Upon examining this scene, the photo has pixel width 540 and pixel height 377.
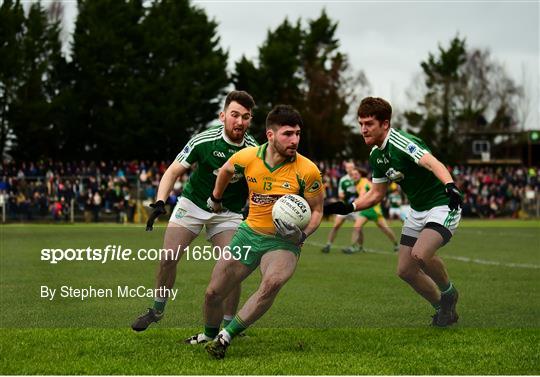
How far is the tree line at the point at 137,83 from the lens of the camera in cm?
5234

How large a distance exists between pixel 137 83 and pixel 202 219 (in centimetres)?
4760

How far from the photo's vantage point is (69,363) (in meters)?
6.91

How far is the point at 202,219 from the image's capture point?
8.80m

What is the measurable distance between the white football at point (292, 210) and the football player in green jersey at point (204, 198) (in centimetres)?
107

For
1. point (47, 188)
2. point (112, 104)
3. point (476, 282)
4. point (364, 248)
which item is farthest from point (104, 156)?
point (476, 282)

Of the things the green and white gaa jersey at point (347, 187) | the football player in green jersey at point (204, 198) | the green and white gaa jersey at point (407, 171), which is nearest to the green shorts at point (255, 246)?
the football player in green jersey at point (204, 198)

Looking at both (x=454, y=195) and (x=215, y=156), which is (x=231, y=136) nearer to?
(x=215, y=156)

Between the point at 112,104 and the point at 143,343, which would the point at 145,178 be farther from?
the point at 143,343

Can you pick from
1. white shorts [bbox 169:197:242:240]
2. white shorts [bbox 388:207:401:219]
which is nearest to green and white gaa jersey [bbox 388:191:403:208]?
white shorts [bbox 388:207:401:219]

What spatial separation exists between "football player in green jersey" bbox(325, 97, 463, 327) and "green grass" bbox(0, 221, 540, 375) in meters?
0.48

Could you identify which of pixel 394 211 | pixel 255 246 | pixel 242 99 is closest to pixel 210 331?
pixel 255 246

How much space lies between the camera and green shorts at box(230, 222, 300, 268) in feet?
24.8

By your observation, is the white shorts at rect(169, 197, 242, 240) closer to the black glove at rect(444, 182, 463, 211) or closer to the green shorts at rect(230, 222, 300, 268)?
the green shorts at rect(230, 222, 300, 268)

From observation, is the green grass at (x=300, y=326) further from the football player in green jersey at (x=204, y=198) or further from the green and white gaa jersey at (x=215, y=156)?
the green and white gaa jersey at (x=215, y=156)
